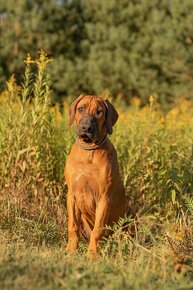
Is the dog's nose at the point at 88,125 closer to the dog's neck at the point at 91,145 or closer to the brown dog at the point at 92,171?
the brown dog at the point at 92,171

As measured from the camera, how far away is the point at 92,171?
6.39 meters

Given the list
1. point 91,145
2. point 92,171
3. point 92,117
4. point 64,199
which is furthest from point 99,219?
point 64,199

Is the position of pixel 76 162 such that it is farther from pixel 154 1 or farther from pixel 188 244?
pixel 154 1

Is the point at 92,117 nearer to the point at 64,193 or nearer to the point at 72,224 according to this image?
the point at 72,224

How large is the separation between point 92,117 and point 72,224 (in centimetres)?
117

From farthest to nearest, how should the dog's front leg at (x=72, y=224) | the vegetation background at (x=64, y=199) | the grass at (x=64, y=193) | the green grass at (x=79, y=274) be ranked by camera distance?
1. the dog's front leg at (x=72, y=224)
2. the grass at (x=64, y=193)
3. the vegetation background at (x=64, y=199)
4. the green grass at (x=79, y=274)

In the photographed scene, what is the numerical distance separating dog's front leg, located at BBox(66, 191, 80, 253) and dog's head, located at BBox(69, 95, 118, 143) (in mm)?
679

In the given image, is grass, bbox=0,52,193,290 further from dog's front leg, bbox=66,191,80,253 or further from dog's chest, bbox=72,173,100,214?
dog's chest, bbox=72,173,100,214

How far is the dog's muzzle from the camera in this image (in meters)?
6.30

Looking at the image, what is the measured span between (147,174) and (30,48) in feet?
57.2

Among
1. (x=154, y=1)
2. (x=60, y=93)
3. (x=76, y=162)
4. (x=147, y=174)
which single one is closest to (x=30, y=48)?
(x=60, y=93)

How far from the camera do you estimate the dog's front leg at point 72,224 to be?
6.52 meters

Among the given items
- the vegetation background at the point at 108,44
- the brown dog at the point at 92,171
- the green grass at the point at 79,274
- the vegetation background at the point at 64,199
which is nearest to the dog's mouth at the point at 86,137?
the brown dog at the point at 92,171

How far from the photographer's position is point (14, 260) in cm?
488
